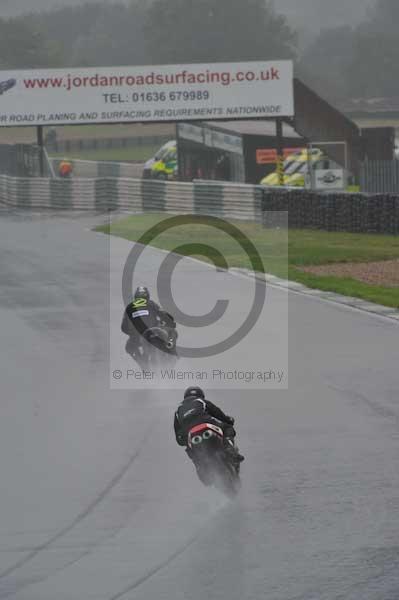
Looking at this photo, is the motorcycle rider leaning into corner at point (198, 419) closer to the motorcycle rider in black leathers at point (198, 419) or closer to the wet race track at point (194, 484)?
the motorcycle rider in black leathers at point (198, 419)

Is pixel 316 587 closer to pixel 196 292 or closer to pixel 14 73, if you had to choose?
pixel 196 292

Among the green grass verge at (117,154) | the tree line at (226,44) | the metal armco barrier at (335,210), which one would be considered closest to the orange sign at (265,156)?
the metal armco barrier at (335,210)

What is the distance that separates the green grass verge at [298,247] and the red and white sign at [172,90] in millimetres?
7619

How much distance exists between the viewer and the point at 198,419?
359 inches

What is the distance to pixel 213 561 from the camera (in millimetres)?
7723

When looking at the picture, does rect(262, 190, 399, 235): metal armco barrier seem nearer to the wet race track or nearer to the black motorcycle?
the wet race track

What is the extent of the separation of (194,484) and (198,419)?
2.63ft

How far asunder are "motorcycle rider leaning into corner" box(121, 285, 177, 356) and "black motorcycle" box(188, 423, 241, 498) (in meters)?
4.03

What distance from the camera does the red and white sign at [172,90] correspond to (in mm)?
43531

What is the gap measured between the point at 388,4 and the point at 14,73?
484 feet

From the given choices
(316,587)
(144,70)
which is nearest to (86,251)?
(144,70)

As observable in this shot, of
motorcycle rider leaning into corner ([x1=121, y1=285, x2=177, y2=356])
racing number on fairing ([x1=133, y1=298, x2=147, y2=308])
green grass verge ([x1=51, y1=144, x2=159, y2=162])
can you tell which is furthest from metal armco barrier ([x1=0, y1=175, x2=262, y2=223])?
green grass verge ([x1=51, y1=144, x2=159, y2=162])

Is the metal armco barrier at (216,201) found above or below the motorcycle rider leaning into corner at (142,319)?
above

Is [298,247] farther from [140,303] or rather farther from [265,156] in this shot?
[265,156]
